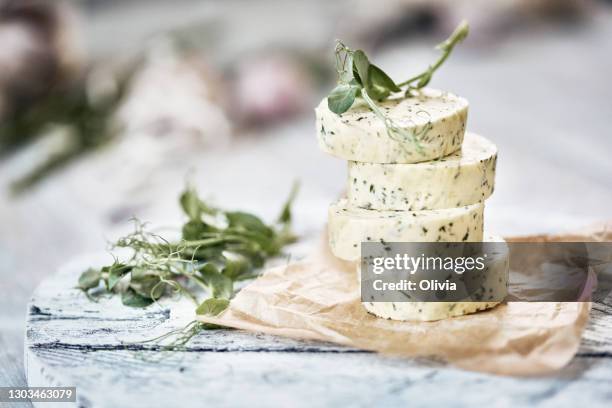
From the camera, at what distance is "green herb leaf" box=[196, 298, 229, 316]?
2.05 meters

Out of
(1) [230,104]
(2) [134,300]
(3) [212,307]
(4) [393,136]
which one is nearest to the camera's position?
(4) [393,136]

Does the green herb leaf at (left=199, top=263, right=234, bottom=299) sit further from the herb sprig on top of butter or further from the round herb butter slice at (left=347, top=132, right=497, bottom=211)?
the herb sprig on top of butter

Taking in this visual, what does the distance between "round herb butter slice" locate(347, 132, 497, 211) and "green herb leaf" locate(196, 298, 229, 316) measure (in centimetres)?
41

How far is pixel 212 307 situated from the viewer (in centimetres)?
205

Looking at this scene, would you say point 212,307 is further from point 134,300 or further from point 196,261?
point 134,300

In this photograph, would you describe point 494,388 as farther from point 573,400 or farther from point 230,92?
point 230,92

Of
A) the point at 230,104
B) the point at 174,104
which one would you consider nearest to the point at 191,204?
the point at 174,104

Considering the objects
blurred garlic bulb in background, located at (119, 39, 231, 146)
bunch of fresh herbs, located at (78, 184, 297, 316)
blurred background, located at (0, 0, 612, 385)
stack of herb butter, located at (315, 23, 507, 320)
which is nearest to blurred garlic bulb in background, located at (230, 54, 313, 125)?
blurred background, located at (0, 0, 612, 385)

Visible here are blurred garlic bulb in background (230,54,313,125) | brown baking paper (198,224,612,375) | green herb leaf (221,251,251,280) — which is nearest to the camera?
brown baking paper (198,224,612,375)

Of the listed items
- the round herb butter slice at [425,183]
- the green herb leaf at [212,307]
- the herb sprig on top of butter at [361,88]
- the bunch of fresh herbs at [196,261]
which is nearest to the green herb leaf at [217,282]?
the bunch of fresh herbs at [196,261]

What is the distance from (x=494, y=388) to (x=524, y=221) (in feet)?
3.40

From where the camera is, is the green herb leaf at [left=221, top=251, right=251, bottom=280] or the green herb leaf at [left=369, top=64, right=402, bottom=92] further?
the green herb leaf at [left=221, top=251, right=251, bottom=280]

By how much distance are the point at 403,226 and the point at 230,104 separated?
101 inches

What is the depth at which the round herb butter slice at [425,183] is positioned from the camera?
6.48ft
